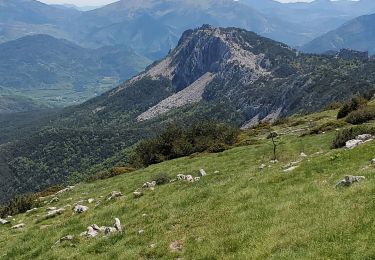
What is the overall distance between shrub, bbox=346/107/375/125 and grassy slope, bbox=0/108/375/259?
25594 millimetres

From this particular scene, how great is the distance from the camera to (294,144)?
1774 inches

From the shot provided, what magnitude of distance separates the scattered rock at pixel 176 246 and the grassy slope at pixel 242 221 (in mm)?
185

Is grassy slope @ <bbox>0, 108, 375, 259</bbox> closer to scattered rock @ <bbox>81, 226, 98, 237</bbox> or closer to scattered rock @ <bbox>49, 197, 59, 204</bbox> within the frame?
scattered rock @ <bbox>81, 226, 98, 237</bbox>

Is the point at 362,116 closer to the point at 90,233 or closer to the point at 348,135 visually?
the point at 348,135

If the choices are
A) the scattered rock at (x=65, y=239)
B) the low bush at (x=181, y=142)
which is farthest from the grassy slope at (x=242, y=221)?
the low bush at (x=181, y=142)

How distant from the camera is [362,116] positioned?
51.0m

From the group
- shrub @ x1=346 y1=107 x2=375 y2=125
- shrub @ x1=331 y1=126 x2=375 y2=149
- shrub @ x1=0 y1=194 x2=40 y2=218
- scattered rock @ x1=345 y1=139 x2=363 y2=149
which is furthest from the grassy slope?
shrub @ x1=346 y1=107 x2=375 y2=125

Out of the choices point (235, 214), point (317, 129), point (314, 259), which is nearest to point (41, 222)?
point (235, 214)

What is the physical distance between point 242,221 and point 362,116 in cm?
3585

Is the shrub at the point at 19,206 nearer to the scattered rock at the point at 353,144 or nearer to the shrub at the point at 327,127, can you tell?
the scattered rock at the point at 353,144

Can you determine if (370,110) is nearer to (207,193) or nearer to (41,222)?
(207,193)

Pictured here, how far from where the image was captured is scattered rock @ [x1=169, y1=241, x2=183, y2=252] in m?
18.7

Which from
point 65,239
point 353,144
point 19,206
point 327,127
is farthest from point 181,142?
point 65,239

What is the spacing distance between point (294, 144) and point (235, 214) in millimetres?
25683
